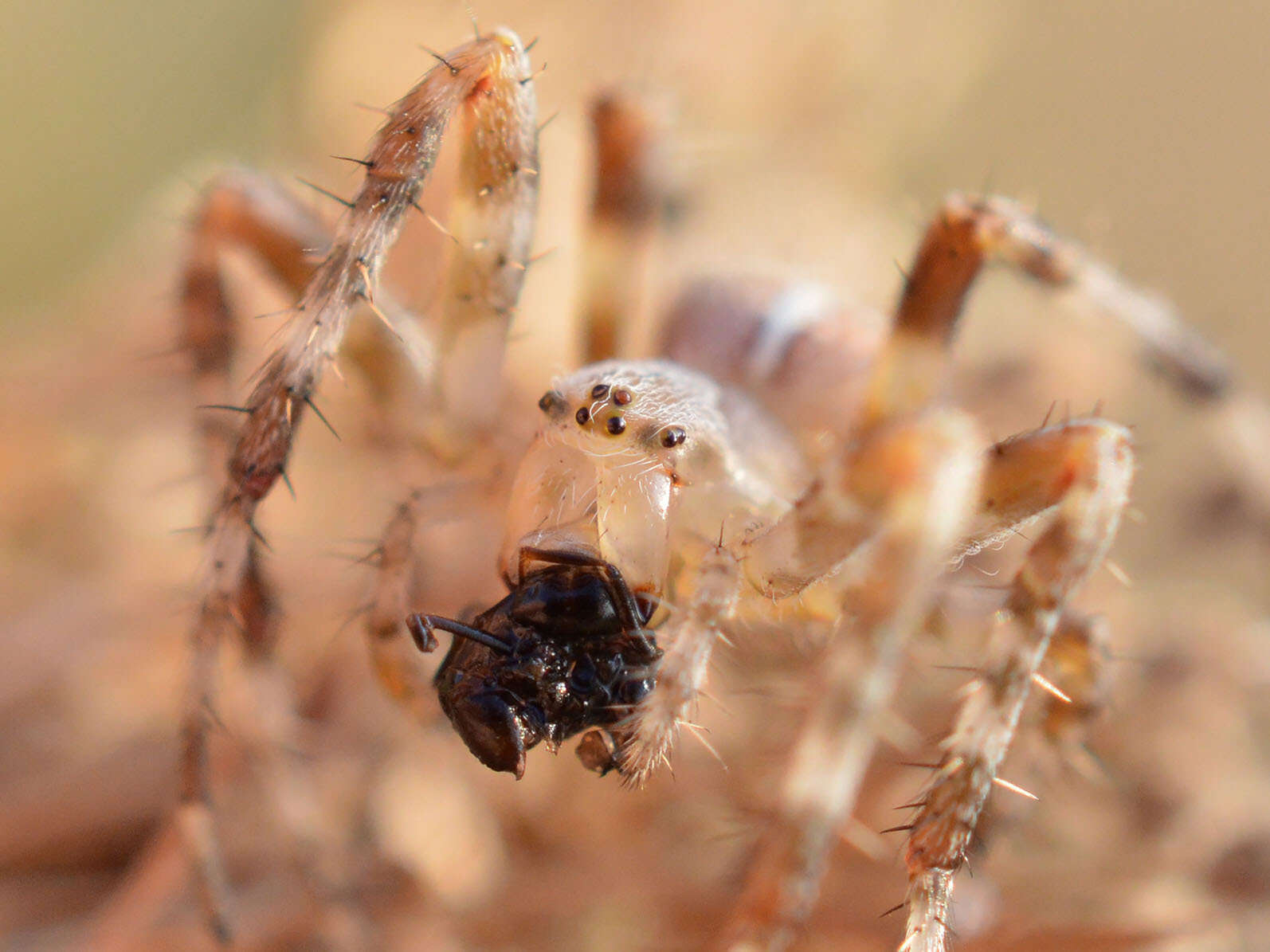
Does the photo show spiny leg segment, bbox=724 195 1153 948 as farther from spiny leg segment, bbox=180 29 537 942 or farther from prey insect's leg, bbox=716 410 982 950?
spiny leg segment, bbox=180 29 537 942

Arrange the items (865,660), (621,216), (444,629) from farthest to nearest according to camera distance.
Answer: (621,216)
(444,629)
(865,660)

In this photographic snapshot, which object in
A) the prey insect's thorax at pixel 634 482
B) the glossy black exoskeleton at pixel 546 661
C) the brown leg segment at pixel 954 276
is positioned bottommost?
the glossy black exoskeleton at pixel 546 661

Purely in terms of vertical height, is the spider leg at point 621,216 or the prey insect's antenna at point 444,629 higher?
the spider leg at point 621,216

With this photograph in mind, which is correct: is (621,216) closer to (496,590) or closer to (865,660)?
(496,590)

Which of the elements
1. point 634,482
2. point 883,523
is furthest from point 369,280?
point 883,523

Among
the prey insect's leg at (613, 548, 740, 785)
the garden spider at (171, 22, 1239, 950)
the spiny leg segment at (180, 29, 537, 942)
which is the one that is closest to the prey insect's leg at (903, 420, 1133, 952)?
the garden spider at (171, 22, 1239, 950)

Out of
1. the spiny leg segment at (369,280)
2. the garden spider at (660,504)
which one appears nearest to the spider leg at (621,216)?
the garden spider at (660,504)

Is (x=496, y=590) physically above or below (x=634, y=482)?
below

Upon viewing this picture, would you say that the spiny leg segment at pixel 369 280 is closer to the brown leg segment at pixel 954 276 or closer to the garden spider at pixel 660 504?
the garden spider at pixel 660 504

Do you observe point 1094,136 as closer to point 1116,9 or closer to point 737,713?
point 1116,9
